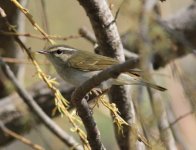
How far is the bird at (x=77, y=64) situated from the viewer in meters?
2.39

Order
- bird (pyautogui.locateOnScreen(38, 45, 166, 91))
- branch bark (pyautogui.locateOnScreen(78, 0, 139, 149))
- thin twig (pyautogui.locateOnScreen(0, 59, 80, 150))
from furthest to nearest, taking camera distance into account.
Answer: thin twig (pyautogui.locateOnScreen(0, 59, 80, 150)), bird (pyautogui.locateOnScreen(38, 45, 166, 91)), branch bark (pyautogui.locateOnScreen(78, 0, 139, 149))

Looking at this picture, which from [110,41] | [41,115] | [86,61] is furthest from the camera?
[41,115]

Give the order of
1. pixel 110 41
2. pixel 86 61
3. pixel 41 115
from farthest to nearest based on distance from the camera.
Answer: pixel 41 115 < pixel 86 61 < pixel 110 41

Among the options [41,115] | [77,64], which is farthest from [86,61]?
[41,115]

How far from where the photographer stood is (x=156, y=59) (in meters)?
3.33

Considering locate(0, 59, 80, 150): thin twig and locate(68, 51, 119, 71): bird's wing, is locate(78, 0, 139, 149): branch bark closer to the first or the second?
locate(68, 51, 119, 71): bird's wing

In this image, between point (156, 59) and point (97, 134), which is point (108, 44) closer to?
point (97, 134)

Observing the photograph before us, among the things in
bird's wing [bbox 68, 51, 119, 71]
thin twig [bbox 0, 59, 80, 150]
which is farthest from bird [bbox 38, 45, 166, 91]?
thin twig [bbox 0, 59, 80, 150]

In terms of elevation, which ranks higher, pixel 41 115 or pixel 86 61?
pixel 86 61

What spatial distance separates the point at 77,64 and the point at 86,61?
2.8 inches

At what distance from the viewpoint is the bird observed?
7.86 feet

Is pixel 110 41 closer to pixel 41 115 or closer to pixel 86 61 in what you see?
pixel 86 61

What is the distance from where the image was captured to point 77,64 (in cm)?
270

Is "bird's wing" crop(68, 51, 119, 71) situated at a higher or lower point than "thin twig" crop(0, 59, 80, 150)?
higher
